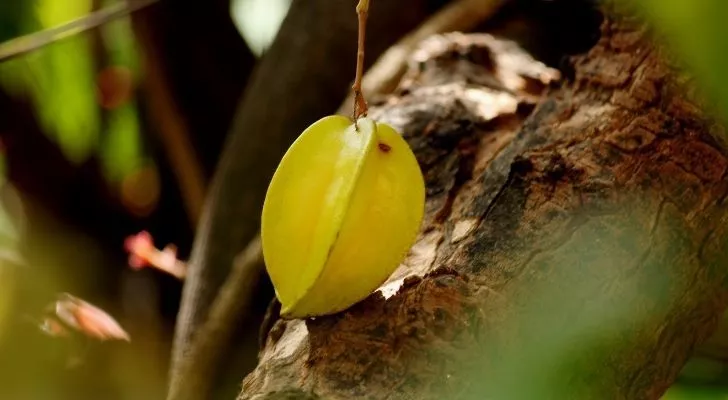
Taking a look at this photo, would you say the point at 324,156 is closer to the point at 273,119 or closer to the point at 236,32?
the point at 273,119

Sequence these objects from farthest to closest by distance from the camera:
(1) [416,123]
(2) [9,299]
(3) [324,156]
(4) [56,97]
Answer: (4) [56,97], (2) [9,299], (1) [416,123], (3) [324,156]

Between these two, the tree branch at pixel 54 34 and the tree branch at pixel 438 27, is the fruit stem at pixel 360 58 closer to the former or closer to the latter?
the tree branch at pixel 438 27

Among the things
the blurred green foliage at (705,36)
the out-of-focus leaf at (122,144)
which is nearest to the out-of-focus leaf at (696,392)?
the blurred green foliage at (705,36)

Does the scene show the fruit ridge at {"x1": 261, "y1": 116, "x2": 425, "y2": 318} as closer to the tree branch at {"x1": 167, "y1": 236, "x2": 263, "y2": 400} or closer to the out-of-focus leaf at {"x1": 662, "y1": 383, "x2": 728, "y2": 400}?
the tree branch at {"x1": 167, "y1": 236, "x2": 263, "y2": 400}

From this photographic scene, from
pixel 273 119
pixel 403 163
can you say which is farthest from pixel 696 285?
pixel 273 119

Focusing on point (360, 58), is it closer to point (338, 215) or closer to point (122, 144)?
point (338, 215)

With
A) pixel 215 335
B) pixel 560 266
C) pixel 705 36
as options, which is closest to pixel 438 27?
pixel 215 335

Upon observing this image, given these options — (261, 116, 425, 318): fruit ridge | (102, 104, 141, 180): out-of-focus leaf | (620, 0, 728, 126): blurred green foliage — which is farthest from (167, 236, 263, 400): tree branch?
(620, 0, 728, 126): blurred green foliage

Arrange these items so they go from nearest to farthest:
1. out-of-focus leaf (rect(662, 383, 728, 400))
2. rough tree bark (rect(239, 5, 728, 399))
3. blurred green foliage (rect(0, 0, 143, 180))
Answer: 1. rough tree bark (rect(239, 5, 728, 399))
2. out-of-focus leaf (rect(662, 383, 728, 400))
3. blurred green foliage (rect(0, 0, 143, 180))
